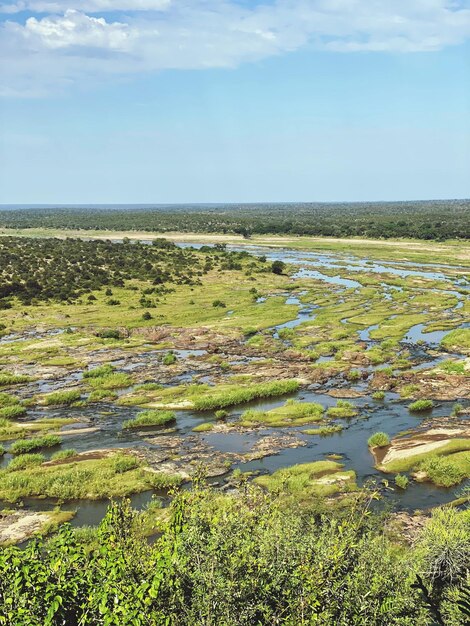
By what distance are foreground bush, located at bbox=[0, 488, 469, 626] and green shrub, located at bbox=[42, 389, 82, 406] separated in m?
33.6

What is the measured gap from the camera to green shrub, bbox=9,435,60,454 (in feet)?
125

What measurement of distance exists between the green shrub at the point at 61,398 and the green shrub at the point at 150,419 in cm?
842

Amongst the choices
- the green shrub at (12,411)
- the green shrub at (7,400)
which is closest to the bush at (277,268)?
the green shrub at (7,400)

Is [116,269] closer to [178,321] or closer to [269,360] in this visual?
[178,321]

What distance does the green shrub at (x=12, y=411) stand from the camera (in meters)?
45.1

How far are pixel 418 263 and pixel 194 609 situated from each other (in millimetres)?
135312

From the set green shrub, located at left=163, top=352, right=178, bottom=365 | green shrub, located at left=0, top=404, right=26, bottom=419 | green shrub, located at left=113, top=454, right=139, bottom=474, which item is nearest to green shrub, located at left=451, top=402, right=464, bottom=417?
green shrub, located at left=113, top=454, right=139, bottom=474

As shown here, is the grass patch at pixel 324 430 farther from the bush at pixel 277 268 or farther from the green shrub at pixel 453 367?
the bush at pixel 277 268

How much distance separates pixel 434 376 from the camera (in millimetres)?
51875

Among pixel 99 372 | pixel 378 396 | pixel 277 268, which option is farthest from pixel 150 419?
pixel 277 268

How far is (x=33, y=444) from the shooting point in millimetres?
38719

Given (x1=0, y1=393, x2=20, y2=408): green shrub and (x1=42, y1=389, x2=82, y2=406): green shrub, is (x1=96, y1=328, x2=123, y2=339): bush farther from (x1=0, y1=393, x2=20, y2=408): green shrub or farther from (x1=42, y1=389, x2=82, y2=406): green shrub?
(x1=0, y1=393, x2=20, y2=408): green shrub

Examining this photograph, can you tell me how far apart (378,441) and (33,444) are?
2548 cm

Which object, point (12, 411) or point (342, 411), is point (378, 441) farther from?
point (12, 411)
